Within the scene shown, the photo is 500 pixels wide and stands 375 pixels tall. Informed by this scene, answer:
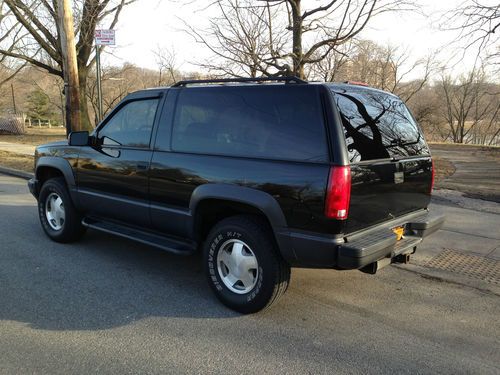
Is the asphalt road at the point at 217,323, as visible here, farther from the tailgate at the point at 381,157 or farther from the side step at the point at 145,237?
the tailgate at the point at 381,157

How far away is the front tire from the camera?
11.4ft

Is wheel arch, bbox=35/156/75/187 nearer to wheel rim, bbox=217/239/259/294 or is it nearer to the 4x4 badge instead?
wheel rim, bbox=217/239/259/294

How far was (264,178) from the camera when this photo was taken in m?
3.37

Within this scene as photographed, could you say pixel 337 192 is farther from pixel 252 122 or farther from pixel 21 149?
pixel 21 149

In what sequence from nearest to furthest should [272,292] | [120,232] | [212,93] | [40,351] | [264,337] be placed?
1. [40,351]
2. [264,337]
3. [272,292]
4. [212,93]
5. [120,232]

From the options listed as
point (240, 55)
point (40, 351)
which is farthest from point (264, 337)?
point (240, 55)

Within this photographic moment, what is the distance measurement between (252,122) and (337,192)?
966mm

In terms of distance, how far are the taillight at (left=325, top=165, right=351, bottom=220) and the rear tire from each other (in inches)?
135

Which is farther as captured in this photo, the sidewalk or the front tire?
the sidewalk

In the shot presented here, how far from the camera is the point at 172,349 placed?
3086mm

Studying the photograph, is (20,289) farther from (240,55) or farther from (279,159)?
(240,55)

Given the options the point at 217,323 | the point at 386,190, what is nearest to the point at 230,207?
the point at 217,323

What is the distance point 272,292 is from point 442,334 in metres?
1.35

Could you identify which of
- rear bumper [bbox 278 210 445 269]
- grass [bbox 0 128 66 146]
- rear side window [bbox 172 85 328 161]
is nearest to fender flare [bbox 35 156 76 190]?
rear side window [bbox 172 85 328 161]
